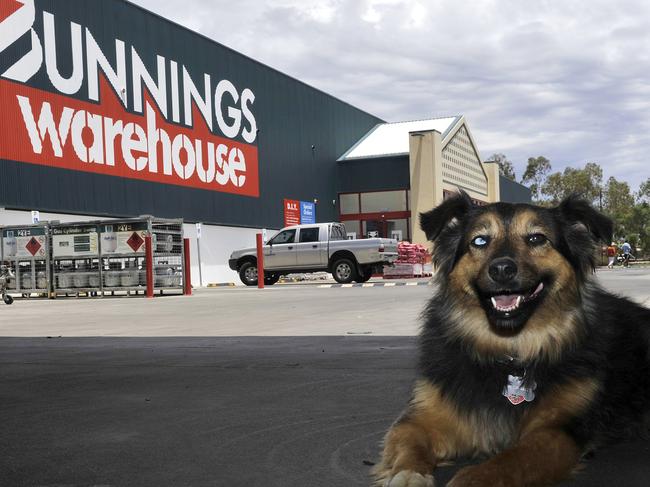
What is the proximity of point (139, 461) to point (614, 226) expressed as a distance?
9.38 ft

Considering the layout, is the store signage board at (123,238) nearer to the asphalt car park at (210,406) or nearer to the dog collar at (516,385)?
the asphalt car park at (210,406)

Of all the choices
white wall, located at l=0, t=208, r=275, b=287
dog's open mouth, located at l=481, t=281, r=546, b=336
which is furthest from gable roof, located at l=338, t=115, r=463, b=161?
dog's open mouth, located at l=481, t=281, r=546, b=336

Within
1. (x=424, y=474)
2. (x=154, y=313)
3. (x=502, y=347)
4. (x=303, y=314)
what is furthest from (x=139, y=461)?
(x=154, y=313)

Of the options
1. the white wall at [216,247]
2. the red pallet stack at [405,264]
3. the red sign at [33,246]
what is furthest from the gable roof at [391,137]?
the red sign at [33,246]

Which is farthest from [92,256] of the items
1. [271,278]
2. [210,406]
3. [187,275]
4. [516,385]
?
[516,385]

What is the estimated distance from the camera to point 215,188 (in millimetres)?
41875

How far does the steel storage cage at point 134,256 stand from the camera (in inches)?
1032

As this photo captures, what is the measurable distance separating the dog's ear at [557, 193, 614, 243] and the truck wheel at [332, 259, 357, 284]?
26313 mm

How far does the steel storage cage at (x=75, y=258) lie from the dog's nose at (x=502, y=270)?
952 inches

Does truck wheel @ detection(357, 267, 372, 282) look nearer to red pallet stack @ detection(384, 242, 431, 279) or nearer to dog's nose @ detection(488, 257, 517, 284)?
red pallet stack @ detection(384, 242, 431, 279)

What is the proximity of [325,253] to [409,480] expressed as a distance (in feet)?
90.3

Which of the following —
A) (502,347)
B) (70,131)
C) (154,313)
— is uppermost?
(70,131)

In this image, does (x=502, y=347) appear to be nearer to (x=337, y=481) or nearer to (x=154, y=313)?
(x=337, y=481)

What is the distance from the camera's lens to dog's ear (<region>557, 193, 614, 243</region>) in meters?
4.21
